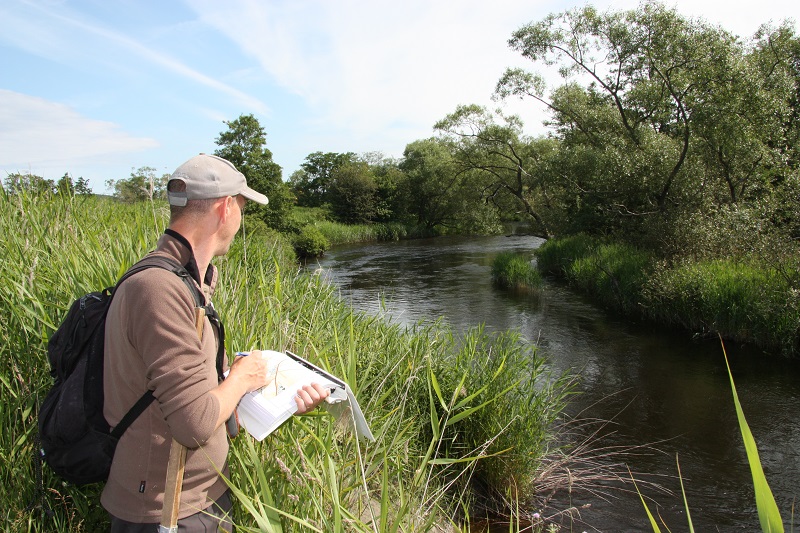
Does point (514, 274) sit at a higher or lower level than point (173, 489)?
lower

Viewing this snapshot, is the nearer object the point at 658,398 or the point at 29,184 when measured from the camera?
the point at 29,184

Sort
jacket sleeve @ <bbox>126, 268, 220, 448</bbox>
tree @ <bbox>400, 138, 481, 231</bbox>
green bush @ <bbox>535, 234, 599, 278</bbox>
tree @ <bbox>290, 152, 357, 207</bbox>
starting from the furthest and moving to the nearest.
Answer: tree @ <bbox>290, 152, 357, 207</bbox>, tree @ <bbox>400, 138, 481, 231</bbox>, green bush @ <bbox>535, 234, 599, 278</bbox>, jacket sleeve @ <bbox>126, 268, 220, 448</bbox>

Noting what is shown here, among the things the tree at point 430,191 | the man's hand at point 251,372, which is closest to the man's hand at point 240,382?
the man's hand at point 251,372

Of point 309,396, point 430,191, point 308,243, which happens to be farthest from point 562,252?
point 430,191

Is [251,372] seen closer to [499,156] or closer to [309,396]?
[309,396]

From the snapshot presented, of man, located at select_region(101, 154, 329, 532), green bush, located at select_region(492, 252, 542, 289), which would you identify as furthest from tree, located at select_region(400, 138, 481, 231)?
man, located at select_region(101, 154, 329, 532)

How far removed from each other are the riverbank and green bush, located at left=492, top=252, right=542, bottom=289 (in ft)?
4.75

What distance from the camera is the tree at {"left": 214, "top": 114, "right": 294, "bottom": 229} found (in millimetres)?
29281

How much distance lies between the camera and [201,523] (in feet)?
5.28

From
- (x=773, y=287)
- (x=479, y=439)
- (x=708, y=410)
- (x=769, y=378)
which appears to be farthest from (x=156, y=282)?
(x=773, y=287)

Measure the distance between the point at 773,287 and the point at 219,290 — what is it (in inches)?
377

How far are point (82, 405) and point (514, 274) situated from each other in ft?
50.4

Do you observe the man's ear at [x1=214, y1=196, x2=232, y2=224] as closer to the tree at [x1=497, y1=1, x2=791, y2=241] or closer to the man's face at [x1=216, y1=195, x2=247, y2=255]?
the man's face at [x1=216, y1=195, x2=247, y2=255]

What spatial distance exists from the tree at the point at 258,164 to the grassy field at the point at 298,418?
23.7 metres
